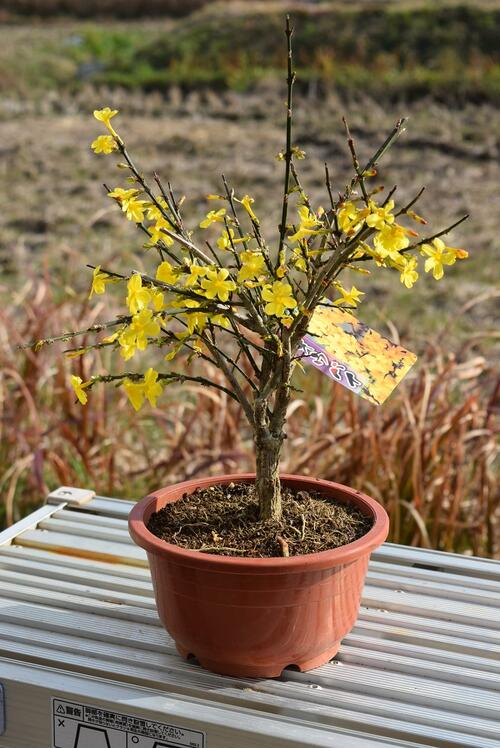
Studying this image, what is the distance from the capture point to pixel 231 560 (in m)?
1.01

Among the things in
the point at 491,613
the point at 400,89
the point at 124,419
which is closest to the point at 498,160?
the point at 400,89

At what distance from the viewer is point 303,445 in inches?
94.2

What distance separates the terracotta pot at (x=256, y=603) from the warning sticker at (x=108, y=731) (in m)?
0.10

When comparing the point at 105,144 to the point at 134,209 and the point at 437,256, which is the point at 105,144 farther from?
the point at 437,256

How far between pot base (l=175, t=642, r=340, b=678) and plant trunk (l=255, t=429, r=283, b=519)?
0.59ft

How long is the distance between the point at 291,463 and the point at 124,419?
2.15 ft

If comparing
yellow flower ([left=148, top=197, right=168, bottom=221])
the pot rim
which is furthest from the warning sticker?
yellow flower ([left=148, top=197, right=168, bottom=221])

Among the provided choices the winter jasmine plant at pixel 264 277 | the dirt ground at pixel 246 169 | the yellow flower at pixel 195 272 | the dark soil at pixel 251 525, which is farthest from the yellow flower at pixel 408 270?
the dirt ground at pixel 246 169

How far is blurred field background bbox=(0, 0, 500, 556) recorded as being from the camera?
2.24 meters

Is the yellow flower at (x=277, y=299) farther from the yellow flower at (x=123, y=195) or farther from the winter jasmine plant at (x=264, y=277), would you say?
the yellow flower at (x=123, y=195)

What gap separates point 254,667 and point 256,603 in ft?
0.31

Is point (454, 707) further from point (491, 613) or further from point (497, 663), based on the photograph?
point (491, 613)

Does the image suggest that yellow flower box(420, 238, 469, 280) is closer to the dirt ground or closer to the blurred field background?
the blurred field background

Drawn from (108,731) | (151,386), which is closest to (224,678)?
(108,731)
